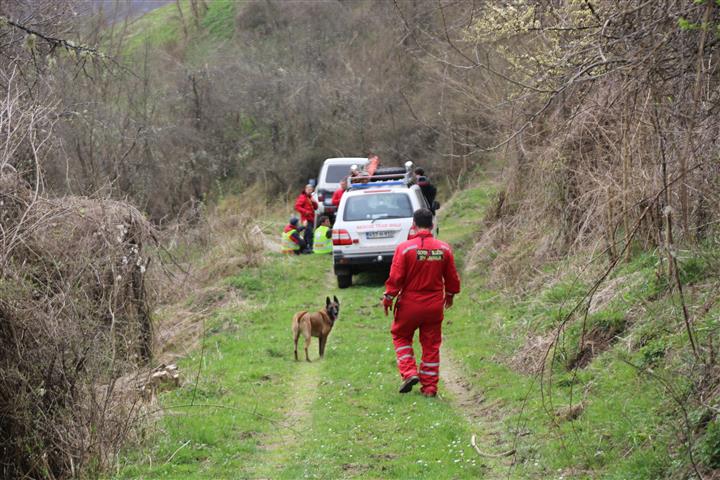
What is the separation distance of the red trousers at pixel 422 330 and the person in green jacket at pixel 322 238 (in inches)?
478

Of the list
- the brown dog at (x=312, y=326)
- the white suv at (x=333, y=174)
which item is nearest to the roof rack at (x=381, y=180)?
the white suv at (x=333, y=174)

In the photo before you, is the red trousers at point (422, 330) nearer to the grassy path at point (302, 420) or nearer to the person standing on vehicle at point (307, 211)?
the grassy path at point (302, 420)

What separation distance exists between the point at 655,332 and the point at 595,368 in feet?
2.30

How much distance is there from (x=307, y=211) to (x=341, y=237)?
210 inches

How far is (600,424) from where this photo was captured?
305 inches

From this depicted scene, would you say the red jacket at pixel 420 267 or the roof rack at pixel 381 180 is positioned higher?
the red jacket at pixel 420 267

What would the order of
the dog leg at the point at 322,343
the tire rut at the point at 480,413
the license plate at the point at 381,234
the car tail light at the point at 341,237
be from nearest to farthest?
the tire rut at the point at 480,413 < the dog leg at the point at 322,343 < the license plate at the point at 381,234 < the car tail light at the point at 341,237

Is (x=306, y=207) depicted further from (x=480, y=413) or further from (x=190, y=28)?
(x=190, y=28)

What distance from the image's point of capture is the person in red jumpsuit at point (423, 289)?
1001cm

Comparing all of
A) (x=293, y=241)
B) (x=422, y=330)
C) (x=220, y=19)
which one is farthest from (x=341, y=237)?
(x=220, y=19)

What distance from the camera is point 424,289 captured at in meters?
10.1

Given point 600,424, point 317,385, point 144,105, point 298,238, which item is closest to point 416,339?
point 317,385

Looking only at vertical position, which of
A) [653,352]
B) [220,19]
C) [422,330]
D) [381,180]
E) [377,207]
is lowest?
[220,19]

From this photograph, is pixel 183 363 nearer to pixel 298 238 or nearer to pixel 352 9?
pixel 298 238
